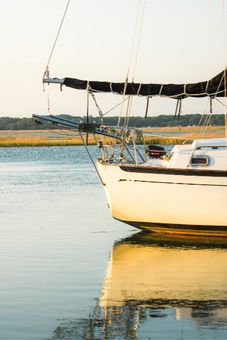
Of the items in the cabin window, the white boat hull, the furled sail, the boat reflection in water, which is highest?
the furled sail

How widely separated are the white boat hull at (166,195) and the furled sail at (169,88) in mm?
1962

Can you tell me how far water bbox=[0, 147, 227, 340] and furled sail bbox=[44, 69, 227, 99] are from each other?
3.47 metres

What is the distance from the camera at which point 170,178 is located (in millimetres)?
19234

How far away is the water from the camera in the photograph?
1105 centimetres

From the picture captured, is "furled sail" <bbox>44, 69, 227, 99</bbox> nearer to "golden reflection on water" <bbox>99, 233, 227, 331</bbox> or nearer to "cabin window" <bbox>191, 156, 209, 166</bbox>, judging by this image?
"cabin window" <bbox>191, 156, 209, 166</bbox>

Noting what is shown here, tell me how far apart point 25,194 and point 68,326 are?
20.8 meters

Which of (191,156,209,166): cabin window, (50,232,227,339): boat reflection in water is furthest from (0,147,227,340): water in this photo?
(191,156,209,166): cabin window

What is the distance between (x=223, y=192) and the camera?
19141 millimetres

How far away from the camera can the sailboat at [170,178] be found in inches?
755

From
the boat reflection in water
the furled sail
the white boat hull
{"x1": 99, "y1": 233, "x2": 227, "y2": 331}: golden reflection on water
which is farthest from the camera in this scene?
the furled sail

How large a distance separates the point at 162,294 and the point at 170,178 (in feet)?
20.8

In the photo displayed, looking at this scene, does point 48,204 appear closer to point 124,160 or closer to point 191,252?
point 124,160

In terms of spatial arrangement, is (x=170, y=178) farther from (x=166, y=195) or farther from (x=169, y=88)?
(x=169, y=88)

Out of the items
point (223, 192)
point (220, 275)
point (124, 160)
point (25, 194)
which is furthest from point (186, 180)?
point (25, 194)
